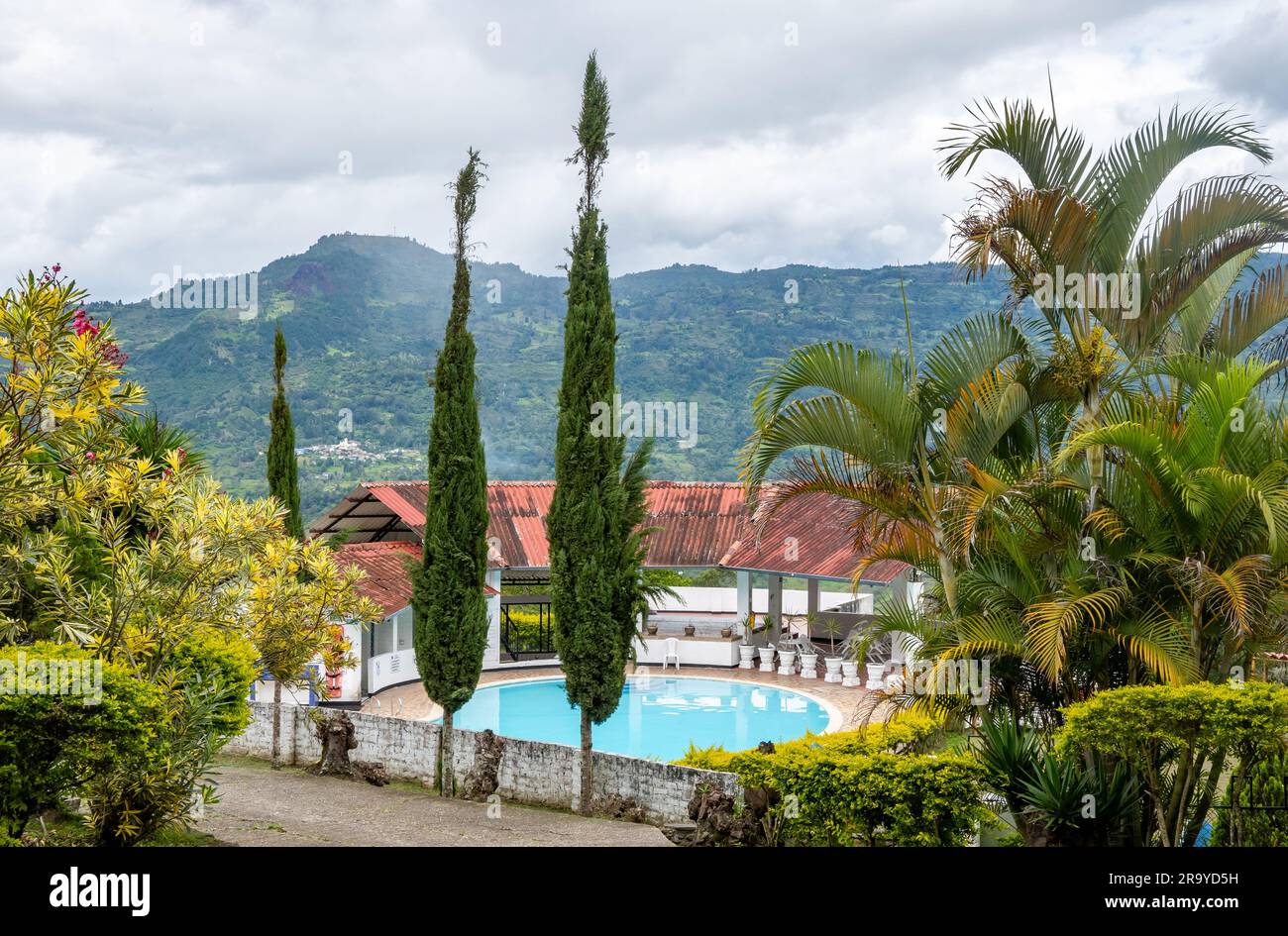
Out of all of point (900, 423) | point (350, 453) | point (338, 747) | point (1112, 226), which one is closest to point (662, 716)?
point (338, 747)

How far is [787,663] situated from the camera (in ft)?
83.6

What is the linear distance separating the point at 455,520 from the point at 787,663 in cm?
1299

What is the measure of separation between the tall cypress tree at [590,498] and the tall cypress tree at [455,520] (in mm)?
1551

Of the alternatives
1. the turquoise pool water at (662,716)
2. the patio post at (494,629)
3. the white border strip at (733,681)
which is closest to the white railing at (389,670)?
the white border strip at (733,681)

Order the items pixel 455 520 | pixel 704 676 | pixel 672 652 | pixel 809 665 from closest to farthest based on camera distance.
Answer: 1. pixel 455 520
2. pixel 809 665
3. pixel 704 676
4. pixel 672 652

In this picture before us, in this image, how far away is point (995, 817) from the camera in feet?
25.5

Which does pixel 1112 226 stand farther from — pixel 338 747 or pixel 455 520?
pixel 338 747

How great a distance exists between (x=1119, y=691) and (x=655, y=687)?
18673 millimetres

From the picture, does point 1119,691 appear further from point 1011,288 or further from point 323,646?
point 323,646

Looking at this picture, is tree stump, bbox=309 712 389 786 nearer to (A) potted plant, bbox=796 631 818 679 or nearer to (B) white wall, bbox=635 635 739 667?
(B) white wall, bbox=635 635 739 667

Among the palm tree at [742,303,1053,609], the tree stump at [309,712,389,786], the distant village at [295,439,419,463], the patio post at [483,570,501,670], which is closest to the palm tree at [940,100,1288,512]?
the palm tree at [742,303,1053,609]

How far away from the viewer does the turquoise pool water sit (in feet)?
67.2

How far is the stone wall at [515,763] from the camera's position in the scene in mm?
11938
